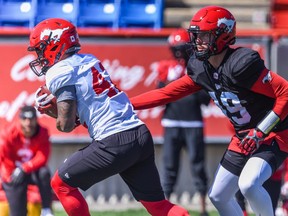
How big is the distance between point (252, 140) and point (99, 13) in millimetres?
5054

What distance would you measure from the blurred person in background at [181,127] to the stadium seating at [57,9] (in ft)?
6.50

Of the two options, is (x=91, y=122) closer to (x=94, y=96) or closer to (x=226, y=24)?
(x=94, y=96)

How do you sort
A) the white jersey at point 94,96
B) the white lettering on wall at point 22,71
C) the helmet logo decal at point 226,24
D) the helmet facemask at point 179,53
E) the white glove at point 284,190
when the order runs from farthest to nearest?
the white lettering on wall at point 22,71
the helmet facemask at point 179,53
the white glove at point 284,190
the helmet logo decal at point 226,24
the white jersey at point 94,96

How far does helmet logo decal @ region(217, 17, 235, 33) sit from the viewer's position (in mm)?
6594

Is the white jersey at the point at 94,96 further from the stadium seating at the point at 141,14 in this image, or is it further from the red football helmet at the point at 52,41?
the stadium seating at the point at 141,14

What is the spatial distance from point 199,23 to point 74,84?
0.97 meters

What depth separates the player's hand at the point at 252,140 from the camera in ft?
21.4

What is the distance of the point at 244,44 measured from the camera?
393 inches

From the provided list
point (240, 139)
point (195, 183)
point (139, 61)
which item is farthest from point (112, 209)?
point (240, 139)

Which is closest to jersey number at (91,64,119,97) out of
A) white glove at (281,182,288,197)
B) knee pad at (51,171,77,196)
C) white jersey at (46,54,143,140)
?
white jersey at (46,54,143,140)

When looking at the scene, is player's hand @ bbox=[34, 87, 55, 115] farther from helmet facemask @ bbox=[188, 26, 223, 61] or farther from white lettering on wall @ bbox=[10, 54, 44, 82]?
white lettering on wall @ bbox=[10, 54, 44, 82]

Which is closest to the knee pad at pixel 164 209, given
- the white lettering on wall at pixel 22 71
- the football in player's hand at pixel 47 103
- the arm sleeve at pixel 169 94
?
the arm sleeve at pixel 169 94

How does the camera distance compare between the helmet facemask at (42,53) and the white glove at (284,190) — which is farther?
the white glove at (284,190)

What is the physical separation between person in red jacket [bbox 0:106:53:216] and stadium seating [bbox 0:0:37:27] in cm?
259
